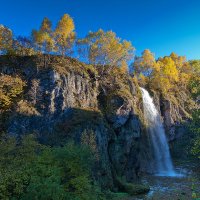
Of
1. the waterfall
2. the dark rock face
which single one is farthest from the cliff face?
the dark rock face

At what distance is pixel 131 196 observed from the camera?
34.5m

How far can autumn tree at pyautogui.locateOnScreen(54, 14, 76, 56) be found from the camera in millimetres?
60938

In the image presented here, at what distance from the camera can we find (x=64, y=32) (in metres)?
61.0

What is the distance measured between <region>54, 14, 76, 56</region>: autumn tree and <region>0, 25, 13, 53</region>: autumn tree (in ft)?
38.4

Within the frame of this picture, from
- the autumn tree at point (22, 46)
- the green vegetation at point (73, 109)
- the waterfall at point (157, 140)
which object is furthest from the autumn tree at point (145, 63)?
the autumn tree at point (22, 46)

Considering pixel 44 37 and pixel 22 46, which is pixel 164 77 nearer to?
pixel 44 37

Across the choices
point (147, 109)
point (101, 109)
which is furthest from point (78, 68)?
point (147, 109)

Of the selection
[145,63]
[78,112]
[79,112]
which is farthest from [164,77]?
[78,112]

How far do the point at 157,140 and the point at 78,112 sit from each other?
27.4 m

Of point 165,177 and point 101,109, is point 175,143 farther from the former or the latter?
point 101,109

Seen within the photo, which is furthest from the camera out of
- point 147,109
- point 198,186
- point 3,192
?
point 147,109

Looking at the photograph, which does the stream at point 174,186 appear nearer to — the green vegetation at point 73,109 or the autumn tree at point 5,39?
the green vegetation at point 73,109

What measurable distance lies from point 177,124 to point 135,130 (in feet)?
90.4

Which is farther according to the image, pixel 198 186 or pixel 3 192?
pixel 198 186
